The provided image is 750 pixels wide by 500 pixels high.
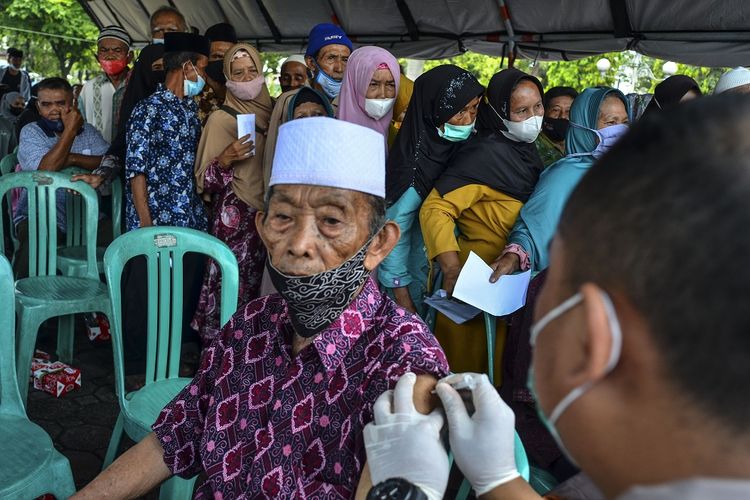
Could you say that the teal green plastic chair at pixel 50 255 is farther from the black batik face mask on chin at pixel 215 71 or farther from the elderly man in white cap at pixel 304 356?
the elderly man in white cap at pixel 304 356

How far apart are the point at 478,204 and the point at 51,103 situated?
2.91 meters

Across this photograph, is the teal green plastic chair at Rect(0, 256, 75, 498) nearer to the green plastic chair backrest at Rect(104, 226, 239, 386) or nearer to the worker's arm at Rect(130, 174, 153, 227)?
the green plastic chair backrest at Rect(104, 226, 239, 386)

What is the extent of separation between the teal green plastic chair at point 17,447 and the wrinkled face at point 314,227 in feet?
2.99

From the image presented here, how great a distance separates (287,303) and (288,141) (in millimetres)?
362

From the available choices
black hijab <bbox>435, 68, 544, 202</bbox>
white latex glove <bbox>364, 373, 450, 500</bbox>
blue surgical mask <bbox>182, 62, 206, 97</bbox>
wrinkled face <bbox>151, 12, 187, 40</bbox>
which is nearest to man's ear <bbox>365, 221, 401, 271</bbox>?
white latex glove <bbox>364, 373, 450, 500</bbox>

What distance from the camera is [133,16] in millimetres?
11055

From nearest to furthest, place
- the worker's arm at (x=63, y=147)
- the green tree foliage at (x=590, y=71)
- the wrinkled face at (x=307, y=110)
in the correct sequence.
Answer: the wrinkled face at (x=307, y=110), the worker's arm at (x=63, y=147), the green tree foliage at (x=590, y=71)

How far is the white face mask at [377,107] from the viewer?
3.57 metres

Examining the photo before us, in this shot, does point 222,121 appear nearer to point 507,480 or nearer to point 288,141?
point 288,141

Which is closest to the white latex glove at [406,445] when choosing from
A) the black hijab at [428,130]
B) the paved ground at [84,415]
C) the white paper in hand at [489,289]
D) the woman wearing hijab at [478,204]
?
the white paper in hand at [489,289]

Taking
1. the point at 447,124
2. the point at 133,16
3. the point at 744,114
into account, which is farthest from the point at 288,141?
the point at 133,16

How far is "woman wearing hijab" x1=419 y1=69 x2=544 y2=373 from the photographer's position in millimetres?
3004

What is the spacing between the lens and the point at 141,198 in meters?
3.56

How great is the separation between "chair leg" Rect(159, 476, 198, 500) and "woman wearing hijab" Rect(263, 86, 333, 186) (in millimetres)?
1773
